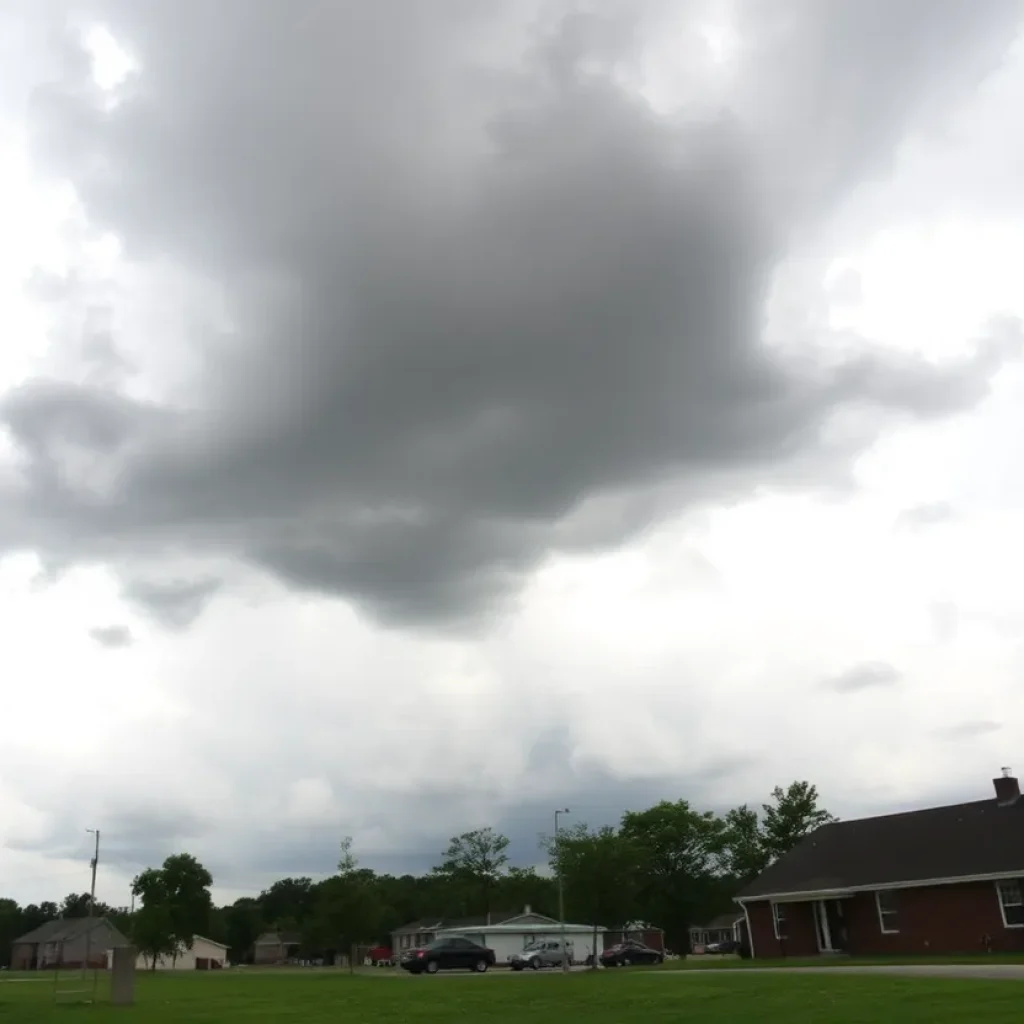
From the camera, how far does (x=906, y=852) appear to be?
145ft

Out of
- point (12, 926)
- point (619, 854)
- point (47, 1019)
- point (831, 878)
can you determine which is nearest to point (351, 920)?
point (619, 854)

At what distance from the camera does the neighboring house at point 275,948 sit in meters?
137

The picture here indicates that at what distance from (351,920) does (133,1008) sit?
2255 cm

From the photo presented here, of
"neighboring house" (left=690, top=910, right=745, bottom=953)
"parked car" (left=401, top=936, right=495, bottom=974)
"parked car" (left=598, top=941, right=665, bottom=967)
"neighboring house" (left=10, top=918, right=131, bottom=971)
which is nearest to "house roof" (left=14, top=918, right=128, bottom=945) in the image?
"neighboring house" (left=10, top=918, right=131, bottom=971)

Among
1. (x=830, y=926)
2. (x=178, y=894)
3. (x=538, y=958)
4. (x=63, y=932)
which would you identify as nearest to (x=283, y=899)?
(x=63, y=932)

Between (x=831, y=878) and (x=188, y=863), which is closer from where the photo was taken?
(x=831, y=878)

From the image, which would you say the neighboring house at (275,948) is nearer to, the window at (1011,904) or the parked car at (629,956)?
the parked car at (629,956)

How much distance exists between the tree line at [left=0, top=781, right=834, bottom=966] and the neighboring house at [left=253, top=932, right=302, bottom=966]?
190 cm

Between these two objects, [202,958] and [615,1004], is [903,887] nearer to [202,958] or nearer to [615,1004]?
[615,1004]

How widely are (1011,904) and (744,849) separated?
6291 centimetres

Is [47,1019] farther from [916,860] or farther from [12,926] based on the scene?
[12,926]

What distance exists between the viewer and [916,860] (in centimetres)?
4309

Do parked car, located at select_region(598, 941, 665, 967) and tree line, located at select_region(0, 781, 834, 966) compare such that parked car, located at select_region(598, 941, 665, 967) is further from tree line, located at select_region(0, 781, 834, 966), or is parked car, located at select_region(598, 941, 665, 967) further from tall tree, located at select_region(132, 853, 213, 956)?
tall tree, located at select_region(132, 853, 213, 956)

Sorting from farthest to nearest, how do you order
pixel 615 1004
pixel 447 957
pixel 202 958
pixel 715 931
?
1. pixel 715 931
2. pixel 202 958
3. pixel 447 957
4. pixel 615 1004
